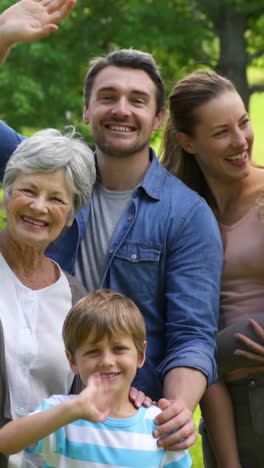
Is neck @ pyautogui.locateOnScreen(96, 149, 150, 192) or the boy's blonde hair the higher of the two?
neck @ pyautogui.locateOnScreen(96, 149, 150, 192)

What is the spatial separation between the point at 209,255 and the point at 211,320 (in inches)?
11.5

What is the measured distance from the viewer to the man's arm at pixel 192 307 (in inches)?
141

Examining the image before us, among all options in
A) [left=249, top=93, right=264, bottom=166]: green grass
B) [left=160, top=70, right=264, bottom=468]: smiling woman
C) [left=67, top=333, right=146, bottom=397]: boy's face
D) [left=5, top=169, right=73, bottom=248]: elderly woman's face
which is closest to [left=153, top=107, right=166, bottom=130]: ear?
[left=160, top=70, right=264, bottom=468]: smiling woman

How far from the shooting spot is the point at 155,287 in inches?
152

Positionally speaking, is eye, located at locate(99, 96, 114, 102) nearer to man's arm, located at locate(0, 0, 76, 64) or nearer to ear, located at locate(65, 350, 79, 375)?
man's arm, located at locate(0, 0, 76, 64)

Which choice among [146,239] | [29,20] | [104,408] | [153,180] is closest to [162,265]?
[146,239]

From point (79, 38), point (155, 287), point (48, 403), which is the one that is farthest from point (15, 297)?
point (79, 38)

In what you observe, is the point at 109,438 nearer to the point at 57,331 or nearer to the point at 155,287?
the point at 57,331

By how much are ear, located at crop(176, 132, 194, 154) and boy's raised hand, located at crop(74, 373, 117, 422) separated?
172 cm

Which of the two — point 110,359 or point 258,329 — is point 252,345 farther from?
point 110,359

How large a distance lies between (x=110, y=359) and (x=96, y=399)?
0.17m

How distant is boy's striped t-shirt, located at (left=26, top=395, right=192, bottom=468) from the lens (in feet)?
9.88

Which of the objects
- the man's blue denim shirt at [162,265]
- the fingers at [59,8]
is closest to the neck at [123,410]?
the man's blue denim shirt at [162,265]

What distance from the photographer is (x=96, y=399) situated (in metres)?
2.93
